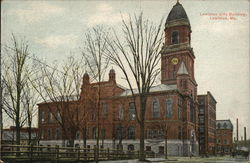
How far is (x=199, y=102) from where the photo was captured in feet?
133

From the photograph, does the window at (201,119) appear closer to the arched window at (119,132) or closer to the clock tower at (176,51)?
the clock tower at (176,51)

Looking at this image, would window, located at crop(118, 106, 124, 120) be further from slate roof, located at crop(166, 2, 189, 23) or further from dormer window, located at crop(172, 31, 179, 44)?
slate roof, located at crop(166, 2, 189, 23)

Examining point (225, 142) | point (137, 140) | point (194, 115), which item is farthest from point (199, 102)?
point (225, 142)

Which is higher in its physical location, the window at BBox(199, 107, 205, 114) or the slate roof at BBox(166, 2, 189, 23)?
the slate roof at BBox(166, 2, 189, 23)

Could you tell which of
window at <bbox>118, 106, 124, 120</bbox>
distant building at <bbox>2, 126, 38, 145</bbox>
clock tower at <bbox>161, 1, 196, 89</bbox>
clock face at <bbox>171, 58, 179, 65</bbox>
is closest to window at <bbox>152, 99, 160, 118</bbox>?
clock tower at <bbox>161, 1, 196, 89</bbox>

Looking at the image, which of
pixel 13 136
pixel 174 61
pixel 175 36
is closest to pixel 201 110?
pixel 174 61

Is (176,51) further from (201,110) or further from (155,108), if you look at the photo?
(201,110)

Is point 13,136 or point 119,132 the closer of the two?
point 13,136

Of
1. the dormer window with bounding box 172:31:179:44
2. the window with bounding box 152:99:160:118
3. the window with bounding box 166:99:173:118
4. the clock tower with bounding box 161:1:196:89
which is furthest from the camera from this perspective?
the window with bounding box 152:99:160:118

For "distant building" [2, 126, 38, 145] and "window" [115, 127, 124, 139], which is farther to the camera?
"window" [115, 127, 124, 139]

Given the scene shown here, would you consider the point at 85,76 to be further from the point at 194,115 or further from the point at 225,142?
the point at 225,142

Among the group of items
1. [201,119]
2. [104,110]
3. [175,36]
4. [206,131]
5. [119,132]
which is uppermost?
[175,36]

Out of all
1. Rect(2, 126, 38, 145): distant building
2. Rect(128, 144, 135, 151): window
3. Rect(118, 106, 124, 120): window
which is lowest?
Rect(128, 144, 135, 151): window

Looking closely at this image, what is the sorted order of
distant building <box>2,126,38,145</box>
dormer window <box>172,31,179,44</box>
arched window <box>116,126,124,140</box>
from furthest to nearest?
arched window <box>116,126,124,140</box>
dormer window <box>172,31,179,44</box>
distant building <box>2,126,38,145</box>
